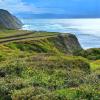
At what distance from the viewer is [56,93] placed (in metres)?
21.4

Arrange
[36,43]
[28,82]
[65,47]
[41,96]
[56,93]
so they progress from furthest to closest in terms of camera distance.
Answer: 1. [65,47]
2. [36,43]
3. [28,82]
4. [56,93]
5. [41,96]

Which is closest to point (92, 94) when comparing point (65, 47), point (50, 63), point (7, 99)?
point (7, 99)

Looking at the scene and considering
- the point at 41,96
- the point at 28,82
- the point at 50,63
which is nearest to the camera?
the point at 41,96

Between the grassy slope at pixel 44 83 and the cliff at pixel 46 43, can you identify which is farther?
the cliff at pixel 46 43

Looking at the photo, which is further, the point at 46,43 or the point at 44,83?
the point at 46,43

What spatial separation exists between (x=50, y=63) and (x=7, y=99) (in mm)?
10730

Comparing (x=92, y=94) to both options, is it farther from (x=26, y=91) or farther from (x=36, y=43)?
(x=36, y=43)

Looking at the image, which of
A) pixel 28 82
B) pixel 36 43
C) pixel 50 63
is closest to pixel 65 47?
pixel 36 43

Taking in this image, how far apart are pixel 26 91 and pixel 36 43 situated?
91226 mm

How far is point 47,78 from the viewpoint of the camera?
25.6 metres

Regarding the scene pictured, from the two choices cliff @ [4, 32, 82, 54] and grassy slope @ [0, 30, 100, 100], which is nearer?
grassy slope @ [0, 30, 100, 100]

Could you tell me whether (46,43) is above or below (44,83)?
below

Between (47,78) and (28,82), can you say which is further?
(47,78)

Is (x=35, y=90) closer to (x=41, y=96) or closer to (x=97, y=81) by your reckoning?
(x=41, y=96)
